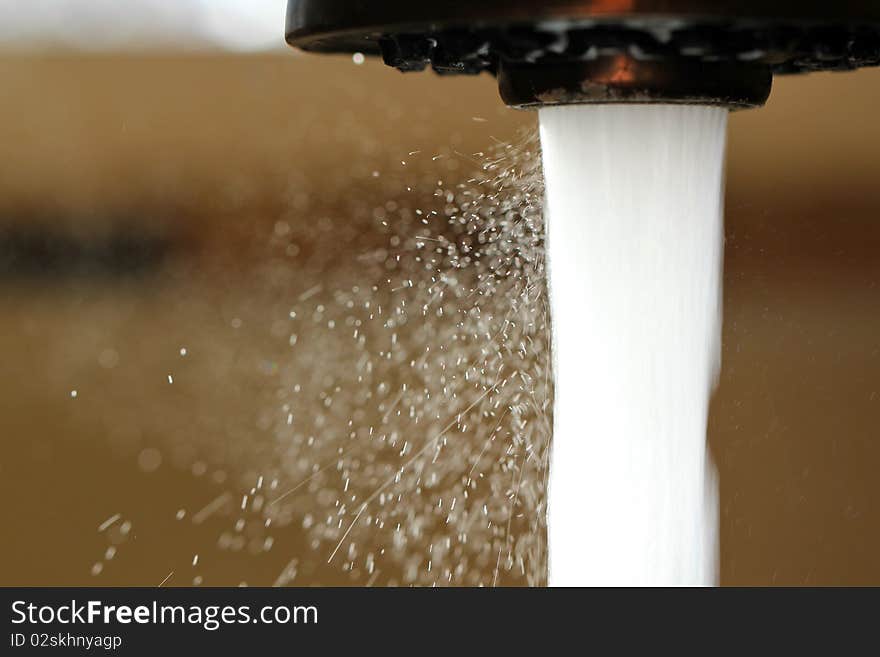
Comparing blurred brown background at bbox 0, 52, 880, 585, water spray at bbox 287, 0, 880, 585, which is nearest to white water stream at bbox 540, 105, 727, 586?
water spray at bbox 287, 0, 880, 585

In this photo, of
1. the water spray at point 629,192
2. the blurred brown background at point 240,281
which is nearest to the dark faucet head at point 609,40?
the water spray at point 629,192

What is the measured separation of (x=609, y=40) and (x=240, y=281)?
0.82m

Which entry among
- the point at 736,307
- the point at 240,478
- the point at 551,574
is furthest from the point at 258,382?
the point at 551,574

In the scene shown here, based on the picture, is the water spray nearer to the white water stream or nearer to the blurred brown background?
the white water stream

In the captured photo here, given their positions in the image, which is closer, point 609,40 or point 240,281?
point 609,40

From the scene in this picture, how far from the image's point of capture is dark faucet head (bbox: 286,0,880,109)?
0.23 m

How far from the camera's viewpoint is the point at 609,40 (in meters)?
0.24

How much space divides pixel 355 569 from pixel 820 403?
0.46m

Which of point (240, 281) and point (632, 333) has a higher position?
point (240, 281)

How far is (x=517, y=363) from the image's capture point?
0.59 meters

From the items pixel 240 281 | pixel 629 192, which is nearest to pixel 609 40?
pixel 629 192

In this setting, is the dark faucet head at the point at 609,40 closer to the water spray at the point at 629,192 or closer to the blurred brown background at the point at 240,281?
the water spray at the point at 629,192

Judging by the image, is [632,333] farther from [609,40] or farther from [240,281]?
[240,281]

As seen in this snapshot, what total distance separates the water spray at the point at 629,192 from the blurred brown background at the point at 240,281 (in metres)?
0.56
